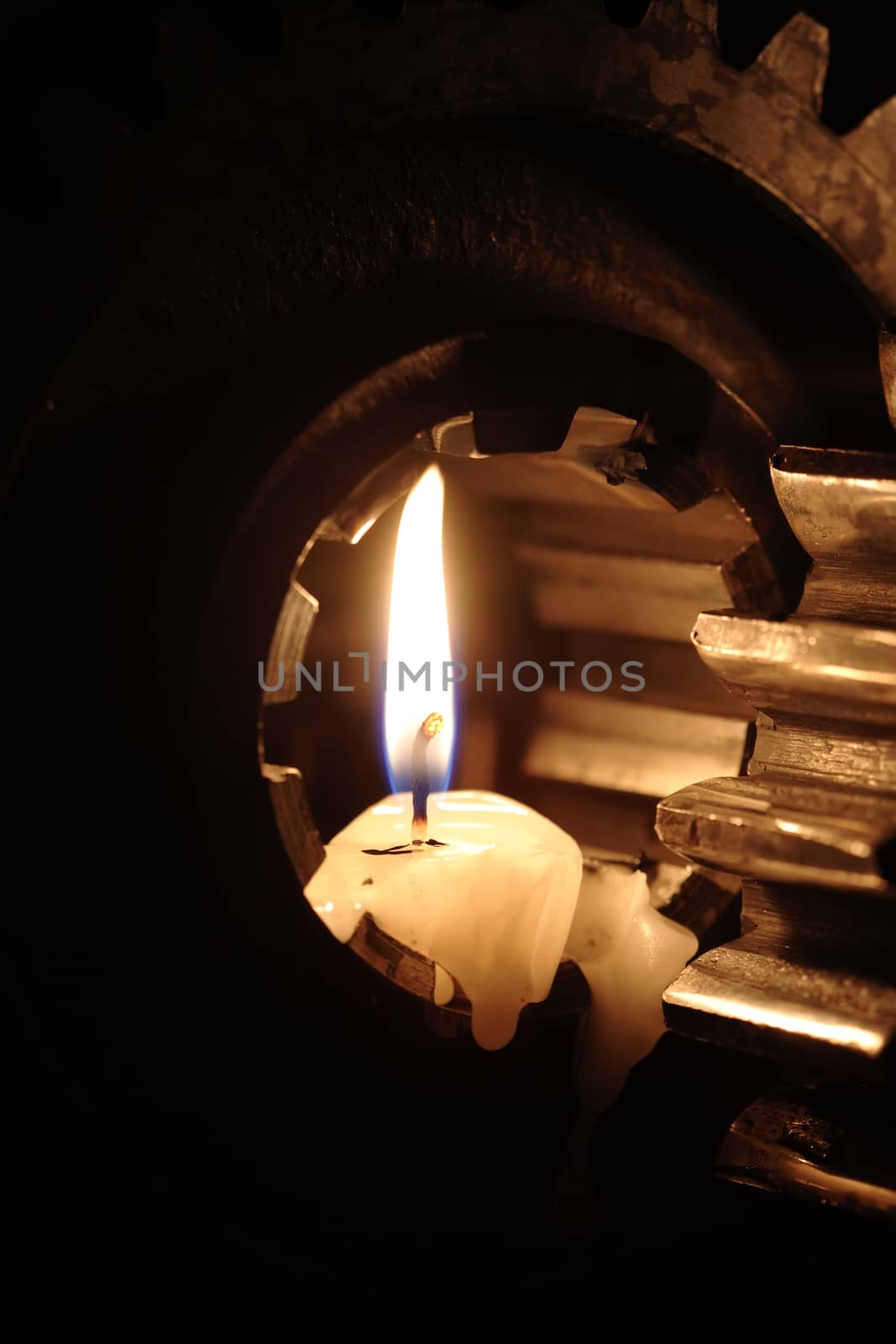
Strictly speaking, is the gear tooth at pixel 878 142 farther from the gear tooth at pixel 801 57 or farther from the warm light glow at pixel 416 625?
the warm light glow at pixel 416 625

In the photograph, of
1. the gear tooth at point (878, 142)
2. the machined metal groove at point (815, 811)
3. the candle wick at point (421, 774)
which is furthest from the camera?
the candle wick at point (421, 774)

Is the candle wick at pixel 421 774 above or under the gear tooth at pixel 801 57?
under

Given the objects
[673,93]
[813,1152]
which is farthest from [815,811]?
[673,93]

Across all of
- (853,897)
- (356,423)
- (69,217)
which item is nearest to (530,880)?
(853,897)

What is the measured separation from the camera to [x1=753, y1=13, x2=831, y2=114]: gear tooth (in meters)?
0.78

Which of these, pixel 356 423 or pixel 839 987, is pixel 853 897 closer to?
pixel 839 987

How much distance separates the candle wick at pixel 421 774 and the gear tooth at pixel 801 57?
0.48 metres

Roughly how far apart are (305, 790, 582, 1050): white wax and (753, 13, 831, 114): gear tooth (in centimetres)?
53

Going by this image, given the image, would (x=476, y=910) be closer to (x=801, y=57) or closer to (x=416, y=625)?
(x=416, y=625)

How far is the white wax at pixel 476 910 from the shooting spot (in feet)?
2.82

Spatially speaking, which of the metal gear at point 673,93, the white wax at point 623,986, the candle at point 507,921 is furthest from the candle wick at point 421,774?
the metal gear at point 673,93

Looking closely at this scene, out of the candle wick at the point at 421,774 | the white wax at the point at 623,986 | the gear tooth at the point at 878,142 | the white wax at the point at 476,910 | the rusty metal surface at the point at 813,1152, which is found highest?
the gear tooth at the point at 878,142

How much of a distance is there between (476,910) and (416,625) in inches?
11.0

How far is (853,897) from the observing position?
0.72 metres
